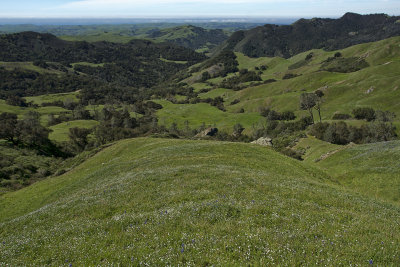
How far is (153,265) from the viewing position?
26.3 feet

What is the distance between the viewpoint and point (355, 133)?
80.1 meters

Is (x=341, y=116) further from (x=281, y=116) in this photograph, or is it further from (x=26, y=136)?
(x=26, y=136)

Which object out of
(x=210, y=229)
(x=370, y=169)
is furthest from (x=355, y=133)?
(x=210, y=229)

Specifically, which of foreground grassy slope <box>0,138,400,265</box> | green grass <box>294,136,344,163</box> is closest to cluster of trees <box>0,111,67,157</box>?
foreground grassy slope <box>0,138,400,265</box>

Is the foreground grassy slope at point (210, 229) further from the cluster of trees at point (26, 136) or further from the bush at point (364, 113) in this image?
the bush at point (364, 113)

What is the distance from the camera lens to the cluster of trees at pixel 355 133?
246 ft

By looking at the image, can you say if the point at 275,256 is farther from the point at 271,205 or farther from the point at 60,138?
the point at 60,138

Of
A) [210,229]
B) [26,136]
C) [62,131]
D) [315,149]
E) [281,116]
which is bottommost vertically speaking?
[62,131]

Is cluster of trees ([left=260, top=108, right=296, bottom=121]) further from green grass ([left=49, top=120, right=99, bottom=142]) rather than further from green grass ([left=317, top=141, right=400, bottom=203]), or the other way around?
green grass ([left=49, top=120, right=99, bottom=142])

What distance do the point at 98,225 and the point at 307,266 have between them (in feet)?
34.9

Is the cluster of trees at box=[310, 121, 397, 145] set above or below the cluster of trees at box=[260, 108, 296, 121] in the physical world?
above

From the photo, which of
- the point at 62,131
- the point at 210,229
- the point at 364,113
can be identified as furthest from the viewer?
the point at 62,131

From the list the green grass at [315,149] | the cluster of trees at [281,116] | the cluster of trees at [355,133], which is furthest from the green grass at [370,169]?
the cluster of trees at [281,116]

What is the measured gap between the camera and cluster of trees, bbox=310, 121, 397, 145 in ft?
246
